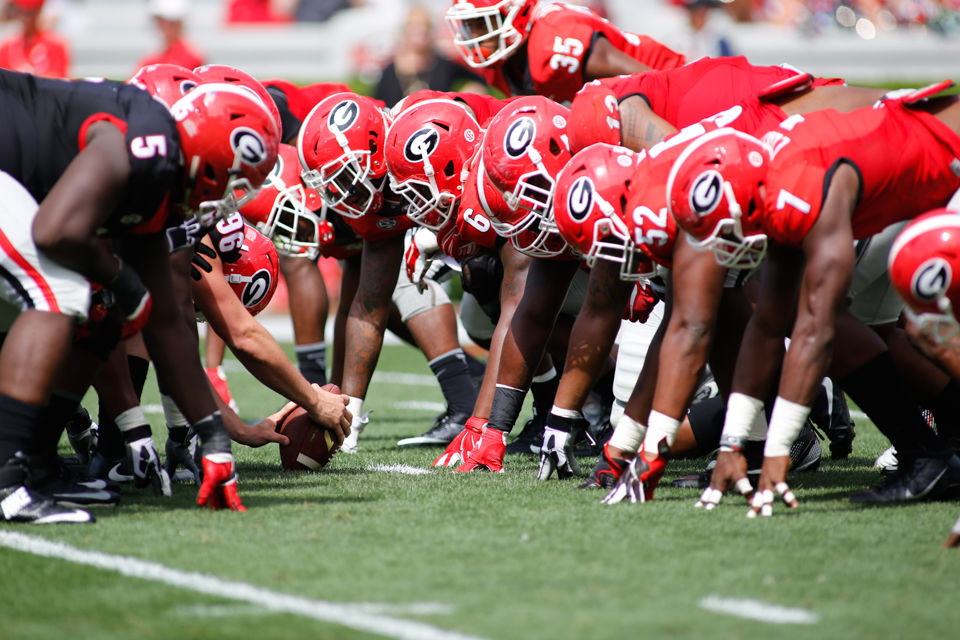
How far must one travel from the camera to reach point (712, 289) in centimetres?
406

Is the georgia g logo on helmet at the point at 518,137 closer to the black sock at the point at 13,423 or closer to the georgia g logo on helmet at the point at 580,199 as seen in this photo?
the georgia g logo on helmet at the point at 580,199

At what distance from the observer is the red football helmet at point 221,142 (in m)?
3.96

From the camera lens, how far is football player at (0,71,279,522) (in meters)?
3.74

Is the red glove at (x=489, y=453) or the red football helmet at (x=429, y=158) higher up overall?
the red football helmet at (x=429, y=158)

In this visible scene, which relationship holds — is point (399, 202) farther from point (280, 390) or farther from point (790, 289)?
point (790, 289)

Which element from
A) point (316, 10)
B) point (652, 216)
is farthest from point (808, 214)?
point (316, 10)

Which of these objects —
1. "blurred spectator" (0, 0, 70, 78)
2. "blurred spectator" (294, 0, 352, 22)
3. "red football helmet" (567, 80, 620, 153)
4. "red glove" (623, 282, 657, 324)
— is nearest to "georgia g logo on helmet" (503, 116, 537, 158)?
"red football helmet" (567, 80, 620, 153)

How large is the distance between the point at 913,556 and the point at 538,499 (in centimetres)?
140

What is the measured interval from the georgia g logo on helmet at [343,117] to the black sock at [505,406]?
4.69 feet

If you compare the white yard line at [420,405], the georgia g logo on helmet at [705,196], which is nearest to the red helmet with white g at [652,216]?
the georgia g logo on helmet at [705,196]

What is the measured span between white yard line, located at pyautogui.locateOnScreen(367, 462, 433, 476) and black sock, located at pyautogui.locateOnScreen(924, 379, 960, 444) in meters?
2.08

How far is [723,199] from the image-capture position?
3807 mm

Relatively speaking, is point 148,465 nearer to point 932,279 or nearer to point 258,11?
point 932,279

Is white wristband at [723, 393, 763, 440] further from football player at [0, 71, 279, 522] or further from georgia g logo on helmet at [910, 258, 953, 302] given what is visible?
football player at [0, 71, 279, 522]
